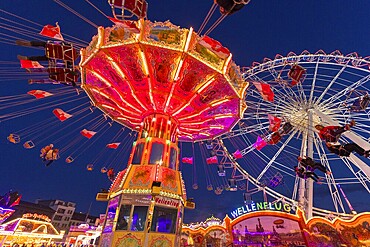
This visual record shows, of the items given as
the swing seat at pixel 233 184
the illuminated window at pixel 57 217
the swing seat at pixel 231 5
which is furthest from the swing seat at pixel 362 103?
the illuminated window at pixel 57 217

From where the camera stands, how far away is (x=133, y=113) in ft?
48.3

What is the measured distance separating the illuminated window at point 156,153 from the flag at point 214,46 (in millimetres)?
5455

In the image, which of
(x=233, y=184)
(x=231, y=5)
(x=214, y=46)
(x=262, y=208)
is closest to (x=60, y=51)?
(x=214, y=46)

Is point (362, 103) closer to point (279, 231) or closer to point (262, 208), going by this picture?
point (262, 208)

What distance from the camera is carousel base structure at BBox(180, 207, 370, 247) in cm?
1196

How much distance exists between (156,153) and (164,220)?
333 centimetres

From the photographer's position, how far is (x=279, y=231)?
44.8 feet

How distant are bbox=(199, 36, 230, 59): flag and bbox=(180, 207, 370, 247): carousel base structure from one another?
9.11 metres

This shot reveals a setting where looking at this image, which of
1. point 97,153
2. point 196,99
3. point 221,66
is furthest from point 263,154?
point 97,153

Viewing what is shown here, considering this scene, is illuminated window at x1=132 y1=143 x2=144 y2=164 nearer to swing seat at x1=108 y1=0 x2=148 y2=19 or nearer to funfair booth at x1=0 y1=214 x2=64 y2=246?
swing seat at x1=108 y1=0 x2=148 y2=19

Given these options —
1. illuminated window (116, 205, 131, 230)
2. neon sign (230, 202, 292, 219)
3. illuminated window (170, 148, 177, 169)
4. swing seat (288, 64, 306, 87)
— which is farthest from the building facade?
swing seat (288, 64, 306, 87)

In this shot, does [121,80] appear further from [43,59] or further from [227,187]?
[227,187]

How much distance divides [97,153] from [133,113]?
7010 cm

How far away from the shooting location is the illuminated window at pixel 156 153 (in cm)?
1263
